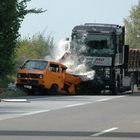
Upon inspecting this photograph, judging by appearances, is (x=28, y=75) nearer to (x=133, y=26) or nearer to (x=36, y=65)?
(x=36, y=65)

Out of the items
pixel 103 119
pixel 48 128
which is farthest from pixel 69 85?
pixel 48 128

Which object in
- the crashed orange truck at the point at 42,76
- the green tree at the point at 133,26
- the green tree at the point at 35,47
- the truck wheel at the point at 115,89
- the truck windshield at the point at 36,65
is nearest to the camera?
the crashed orange truck at the point at 42,76

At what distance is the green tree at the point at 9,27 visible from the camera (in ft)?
131

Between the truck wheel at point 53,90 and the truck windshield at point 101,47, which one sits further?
the truck windshield at point 101,47

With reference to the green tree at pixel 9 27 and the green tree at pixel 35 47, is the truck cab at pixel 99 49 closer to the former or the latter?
the green tree at pixel 9 27

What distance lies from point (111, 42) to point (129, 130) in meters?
23.9

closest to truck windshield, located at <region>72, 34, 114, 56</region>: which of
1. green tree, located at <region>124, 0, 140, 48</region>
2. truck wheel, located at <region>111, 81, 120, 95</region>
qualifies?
truck wheel, located at <region>111, 81, 120, 95</region>

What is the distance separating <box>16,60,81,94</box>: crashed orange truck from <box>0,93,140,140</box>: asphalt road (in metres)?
10.5

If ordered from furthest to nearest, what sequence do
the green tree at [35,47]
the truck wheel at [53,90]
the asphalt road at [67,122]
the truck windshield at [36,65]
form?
the green tree at [35,47]
the truck wheel at [53,90]
the truck windshield at [36,65]
the asphalt road at [67,122]

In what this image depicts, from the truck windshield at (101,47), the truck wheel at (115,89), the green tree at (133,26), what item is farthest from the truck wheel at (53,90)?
the green tree at (133,26)

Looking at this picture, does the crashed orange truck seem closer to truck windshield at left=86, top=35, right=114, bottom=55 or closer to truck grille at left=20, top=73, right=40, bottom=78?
truck grille at left=20, top=73, right=40, bottom=78

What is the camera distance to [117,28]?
4244 centimetres

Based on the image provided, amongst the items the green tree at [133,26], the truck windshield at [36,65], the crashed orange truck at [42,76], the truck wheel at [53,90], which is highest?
the green tree at [133,26]

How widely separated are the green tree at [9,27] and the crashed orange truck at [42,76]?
5.96 feet
